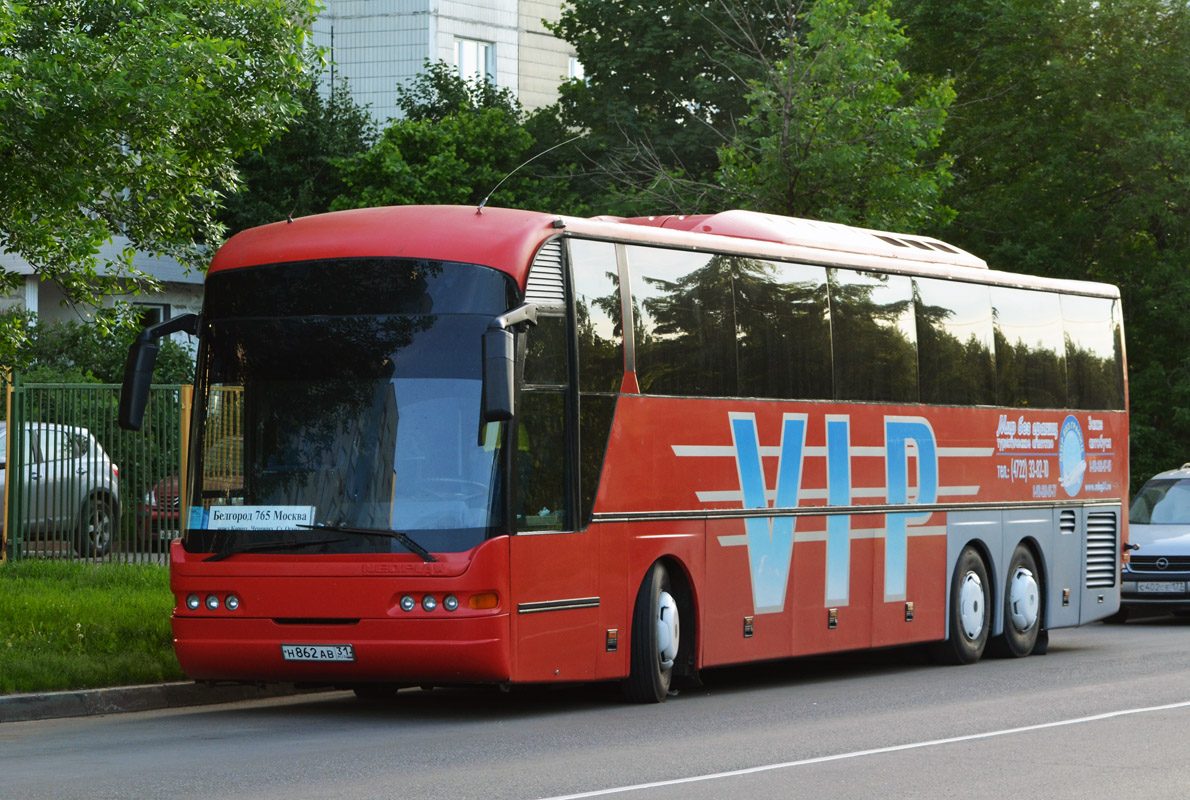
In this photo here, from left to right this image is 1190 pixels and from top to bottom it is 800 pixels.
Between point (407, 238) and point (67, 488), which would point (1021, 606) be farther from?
point (67, 488)

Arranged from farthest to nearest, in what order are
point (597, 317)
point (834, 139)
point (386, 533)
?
point (834, 139), point (597, 317), point (386, 533)

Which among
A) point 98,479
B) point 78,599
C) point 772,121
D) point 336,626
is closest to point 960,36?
point 772,121

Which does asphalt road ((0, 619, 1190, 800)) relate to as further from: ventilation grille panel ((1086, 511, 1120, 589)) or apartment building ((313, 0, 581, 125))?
apartment building ((313, 0, 581, 125))

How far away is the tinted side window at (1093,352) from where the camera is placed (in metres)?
19.0

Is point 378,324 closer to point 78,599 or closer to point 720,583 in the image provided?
point 720,583

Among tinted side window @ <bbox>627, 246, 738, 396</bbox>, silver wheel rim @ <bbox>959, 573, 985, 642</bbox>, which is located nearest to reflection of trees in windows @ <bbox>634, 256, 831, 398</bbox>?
tinted side window @ <bbox>627, 246, 738, 396</bbox>

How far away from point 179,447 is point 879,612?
29.8 feet

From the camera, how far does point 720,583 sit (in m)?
13.8

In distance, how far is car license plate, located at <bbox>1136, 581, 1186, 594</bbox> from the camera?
21.8 metres

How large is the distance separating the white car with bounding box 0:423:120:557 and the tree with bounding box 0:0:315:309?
2.23 meters

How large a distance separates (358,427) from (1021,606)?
8.56m

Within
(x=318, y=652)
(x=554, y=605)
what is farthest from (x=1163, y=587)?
(x=318, y=652)

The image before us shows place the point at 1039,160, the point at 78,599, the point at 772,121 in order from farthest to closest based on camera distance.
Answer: the point at 1039,160 < the point at 772,121 < the point at 78,599

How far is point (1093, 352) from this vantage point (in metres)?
19.3
